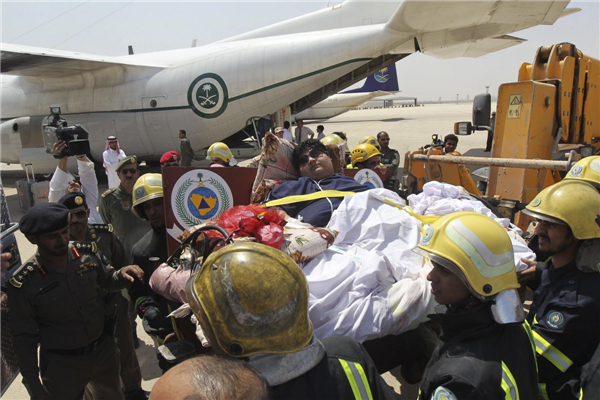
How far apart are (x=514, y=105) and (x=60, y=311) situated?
5.16 m

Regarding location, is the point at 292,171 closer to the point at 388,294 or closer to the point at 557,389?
the point at 388,294

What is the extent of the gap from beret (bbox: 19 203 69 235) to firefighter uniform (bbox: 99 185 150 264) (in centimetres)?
170

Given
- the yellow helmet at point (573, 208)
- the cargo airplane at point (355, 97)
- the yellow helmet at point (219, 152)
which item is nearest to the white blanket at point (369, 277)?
the yellow helmet at point (573, 208)

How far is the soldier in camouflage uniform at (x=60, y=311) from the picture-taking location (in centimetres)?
223

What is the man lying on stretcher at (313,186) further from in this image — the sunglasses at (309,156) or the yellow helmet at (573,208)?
the yellow helmet at (573,208)

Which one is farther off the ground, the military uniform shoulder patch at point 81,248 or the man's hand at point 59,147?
the man's hand at point 59,147

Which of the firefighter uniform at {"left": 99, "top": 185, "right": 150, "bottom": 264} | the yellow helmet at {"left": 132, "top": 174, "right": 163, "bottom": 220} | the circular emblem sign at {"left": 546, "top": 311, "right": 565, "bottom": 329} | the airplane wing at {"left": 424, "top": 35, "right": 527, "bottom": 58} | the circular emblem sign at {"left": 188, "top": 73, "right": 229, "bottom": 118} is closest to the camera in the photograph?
the circular emblem sign at {"left": 546, "top": 311, "right": 565, "bottom": 329}

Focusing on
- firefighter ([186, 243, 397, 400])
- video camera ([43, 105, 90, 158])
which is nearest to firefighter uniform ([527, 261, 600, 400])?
firefighter ([186, 243, 397, 400])

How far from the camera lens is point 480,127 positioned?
5371mm

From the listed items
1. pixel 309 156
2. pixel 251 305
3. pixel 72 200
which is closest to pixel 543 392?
pixel 251 305

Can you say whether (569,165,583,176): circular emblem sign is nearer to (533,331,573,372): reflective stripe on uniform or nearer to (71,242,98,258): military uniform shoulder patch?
(533,331,573,372): reflective stripe on uniform

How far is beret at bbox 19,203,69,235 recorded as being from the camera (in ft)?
7.29

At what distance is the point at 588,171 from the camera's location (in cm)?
281

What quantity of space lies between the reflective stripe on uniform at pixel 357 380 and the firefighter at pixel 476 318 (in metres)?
0.29
